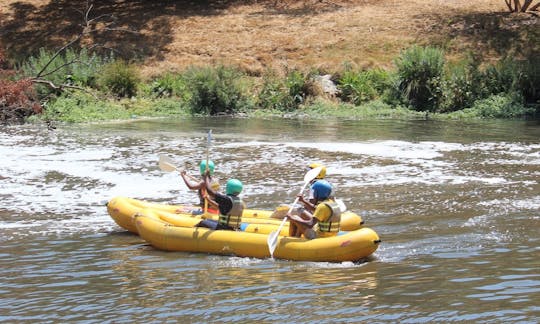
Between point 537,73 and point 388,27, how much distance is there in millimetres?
7052

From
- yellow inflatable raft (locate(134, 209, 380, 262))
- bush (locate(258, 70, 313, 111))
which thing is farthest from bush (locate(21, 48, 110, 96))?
yellow inflatable raft (locate(134, 209, 380, 262))

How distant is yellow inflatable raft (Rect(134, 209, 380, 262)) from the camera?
8.84m

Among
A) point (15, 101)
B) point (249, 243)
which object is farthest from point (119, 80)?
point (249, 243)

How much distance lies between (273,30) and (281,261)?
2218cm

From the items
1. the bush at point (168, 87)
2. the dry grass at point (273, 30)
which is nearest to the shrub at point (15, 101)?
the bush at point (168, 87)

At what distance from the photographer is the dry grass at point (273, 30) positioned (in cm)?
2850

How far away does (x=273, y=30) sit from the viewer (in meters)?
30.5

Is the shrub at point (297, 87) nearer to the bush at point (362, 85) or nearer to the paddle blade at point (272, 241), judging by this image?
the bush at point (362, 85)

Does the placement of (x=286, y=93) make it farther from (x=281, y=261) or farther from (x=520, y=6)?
(x=281, y=261)

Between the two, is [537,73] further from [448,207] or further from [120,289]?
[120,289]

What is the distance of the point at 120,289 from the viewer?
797 centimetres

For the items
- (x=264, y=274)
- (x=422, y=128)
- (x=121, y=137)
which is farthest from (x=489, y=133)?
(x=264, y=274)

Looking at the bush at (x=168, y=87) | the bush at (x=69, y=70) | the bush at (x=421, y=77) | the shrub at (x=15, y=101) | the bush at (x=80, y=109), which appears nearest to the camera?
the shrub at (x=15, y=101)

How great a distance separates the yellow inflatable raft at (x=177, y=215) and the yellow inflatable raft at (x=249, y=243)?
0.26 m
